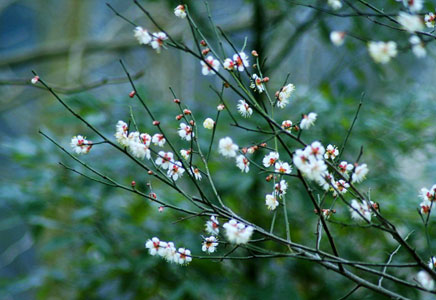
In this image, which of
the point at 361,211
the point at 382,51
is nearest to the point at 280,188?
the point at 361,211

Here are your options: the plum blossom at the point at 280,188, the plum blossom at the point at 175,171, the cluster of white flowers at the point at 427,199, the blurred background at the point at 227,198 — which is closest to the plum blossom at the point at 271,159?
the plum blossom at the point at 280,188

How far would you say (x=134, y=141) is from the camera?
3.79 feet

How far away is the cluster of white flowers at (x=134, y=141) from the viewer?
113 centimetres

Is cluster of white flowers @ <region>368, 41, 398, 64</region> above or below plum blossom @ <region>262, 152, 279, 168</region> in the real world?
below

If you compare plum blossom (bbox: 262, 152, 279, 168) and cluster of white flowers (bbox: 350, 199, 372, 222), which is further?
plum blossom (bbox: 262, 152, 279, 168)

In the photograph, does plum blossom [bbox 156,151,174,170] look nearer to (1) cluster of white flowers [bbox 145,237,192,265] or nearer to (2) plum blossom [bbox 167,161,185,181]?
(2) plum blossom [bbox 167,161,185,181]

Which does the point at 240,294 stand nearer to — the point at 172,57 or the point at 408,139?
the point at 408,139

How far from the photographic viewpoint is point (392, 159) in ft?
7.64

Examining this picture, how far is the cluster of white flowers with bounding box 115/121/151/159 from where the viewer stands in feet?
3.70

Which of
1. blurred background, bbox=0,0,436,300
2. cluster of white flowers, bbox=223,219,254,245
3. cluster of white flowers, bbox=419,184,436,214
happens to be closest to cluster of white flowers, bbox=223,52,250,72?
cluster of white flowers, bbox=223,219,254,245

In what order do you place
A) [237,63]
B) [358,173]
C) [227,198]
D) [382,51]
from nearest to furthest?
[382,51], [358,173], [237,63], [227,198]

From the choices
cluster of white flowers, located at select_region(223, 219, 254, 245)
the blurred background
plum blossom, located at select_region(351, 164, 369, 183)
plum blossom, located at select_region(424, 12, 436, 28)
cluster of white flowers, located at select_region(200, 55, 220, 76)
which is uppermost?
the blurred background

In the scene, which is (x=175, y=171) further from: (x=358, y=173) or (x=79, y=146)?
(x=358, y=173)

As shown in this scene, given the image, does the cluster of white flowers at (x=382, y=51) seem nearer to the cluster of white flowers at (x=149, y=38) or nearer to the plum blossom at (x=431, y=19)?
the plum blossom at (x=431, y=19)
